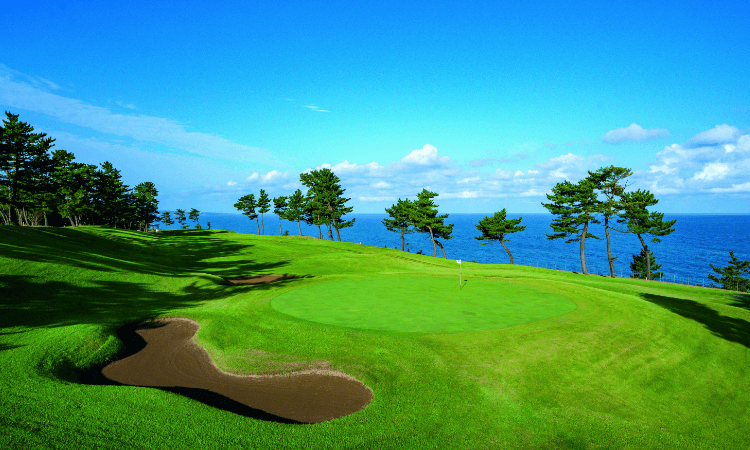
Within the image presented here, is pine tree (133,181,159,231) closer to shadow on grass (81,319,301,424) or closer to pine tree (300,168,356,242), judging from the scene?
pine tree (300,168,356,242)

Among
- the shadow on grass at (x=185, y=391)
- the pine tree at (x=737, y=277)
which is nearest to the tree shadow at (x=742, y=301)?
the shadow on grass at (x=185, y=391)

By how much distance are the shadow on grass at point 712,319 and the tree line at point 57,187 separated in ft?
230

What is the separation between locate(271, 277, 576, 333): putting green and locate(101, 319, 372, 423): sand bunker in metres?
4.08

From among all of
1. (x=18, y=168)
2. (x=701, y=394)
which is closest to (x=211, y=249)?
(x=18, y=168)

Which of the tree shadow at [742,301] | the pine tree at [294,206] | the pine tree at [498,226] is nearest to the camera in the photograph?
the tree shadow at [742,301]

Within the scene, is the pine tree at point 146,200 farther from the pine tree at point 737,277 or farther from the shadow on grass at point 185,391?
the pine tree at point 737,277

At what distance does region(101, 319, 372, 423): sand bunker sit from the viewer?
8.67m

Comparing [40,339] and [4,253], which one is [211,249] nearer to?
[4,253]

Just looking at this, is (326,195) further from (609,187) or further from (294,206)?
(609,187)

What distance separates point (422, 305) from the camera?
57.0ft

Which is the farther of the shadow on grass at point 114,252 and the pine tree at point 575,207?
the pine tree at point 575,207

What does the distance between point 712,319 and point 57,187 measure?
3400 inches

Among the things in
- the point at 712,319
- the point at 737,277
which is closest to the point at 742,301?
the point at 712,319

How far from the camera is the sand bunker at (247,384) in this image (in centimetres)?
867
